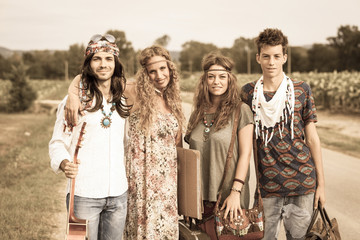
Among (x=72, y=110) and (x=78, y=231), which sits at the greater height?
(x=72, y=110)

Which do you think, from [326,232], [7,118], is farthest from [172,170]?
[7,118]

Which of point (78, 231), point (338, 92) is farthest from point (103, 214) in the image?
point (338, 92)

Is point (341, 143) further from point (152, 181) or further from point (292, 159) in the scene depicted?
point (152, 181)

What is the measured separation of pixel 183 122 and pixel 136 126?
1.41ft

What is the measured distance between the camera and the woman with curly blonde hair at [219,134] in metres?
2.85

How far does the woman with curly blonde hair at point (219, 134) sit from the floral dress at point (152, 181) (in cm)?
29

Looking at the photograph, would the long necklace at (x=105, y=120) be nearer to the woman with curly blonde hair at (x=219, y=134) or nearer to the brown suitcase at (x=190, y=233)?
the woman with curly blonde hair at (x=219, y=134)

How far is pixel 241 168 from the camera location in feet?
9.30

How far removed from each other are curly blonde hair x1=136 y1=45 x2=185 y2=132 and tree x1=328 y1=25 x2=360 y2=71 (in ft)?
178

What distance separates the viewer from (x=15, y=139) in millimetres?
14023

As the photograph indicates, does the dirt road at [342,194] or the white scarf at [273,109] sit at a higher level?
the white scarf at [273,109]

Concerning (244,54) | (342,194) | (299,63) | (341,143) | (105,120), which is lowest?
(342,194)

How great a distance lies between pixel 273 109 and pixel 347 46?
5845 cm

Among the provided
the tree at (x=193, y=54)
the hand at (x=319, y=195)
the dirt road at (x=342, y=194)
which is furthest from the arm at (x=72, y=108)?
the tree at (x=193, y=54)
